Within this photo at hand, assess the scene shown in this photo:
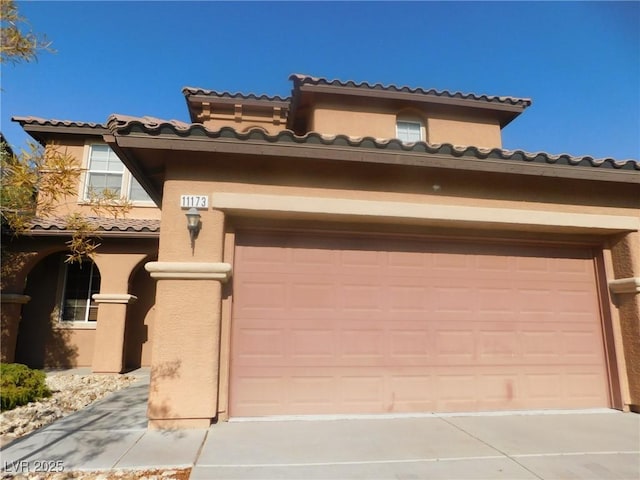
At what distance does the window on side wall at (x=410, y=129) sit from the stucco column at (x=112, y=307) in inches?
277

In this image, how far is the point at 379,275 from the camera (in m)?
5.98

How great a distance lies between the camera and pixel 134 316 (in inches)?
436

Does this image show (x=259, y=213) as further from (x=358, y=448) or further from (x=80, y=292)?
(x=80, y=292)

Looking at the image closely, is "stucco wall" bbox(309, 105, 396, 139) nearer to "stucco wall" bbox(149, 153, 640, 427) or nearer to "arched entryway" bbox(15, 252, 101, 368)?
"stucco wall" bbox(149, 153, 640, 427)

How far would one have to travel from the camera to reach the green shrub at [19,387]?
6188mm

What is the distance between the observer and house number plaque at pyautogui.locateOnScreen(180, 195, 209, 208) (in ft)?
17.4

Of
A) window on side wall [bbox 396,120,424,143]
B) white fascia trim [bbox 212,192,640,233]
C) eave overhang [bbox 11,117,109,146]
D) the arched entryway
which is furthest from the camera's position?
eave overhang [bbox 11,117,109,146]

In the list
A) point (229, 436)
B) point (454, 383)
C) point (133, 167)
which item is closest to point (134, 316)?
point (133, 167)

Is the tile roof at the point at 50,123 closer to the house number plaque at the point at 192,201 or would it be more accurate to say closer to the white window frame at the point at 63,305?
the white window frame at the point at 63,305

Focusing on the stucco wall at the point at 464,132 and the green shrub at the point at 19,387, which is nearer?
the green shrub at the point at 19,387

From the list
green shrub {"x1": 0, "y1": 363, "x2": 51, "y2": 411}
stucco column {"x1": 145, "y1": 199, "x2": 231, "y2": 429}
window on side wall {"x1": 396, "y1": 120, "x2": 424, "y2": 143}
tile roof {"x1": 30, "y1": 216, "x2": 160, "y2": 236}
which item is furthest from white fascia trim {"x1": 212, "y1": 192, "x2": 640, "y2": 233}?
window on side wall {"x1": 396, "y1": 120, "x2": 424, "y2": 143}

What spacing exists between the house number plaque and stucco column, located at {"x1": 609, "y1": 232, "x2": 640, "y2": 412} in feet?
19.4

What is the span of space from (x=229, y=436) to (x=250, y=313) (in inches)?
59.3

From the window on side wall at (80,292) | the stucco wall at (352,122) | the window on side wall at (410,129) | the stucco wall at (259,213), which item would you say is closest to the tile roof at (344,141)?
the stucco wall at (259,213)
